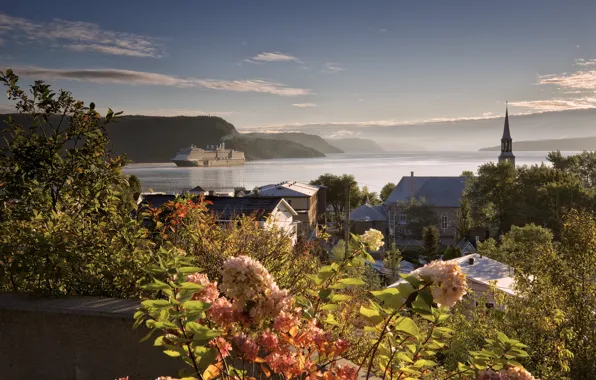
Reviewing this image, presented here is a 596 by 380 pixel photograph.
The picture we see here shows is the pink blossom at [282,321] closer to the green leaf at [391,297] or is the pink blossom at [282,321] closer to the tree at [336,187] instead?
the green leaf at [391,297]

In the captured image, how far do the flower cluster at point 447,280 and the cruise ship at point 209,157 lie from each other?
154m

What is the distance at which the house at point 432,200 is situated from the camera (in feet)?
159

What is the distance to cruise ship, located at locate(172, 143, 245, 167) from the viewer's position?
152 m

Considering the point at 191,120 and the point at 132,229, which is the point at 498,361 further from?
the point at 191,120

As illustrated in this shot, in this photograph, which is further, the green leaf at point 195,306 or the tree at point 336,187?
the tree at point 336,187

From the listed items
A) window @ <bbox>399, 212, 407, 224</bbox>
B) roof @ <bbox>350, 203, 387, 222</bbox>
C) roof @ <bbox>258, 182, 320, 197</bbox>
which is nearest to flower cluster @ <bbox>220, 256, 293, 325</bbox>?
roof @ <bbox>258, 182, 320, 197</bbox>

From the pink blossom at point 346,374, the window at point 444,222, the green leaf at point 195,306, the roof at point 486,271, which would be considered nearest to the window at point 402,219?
the window at point 444,222

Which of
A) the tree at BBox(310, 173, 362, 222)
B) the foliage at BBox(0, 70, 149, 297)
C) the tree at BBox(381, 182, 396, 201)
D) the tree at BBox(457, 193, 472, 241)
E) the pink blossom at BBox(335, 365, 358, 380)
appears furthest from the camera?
the tree at BBox(381, 182, 396, 201)

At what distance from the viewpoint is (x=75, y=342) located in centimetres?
335

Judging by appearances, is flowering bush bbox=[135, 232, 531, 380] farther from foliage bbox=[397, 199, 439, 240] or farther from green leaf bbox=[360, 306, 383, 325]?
foliage bbox=[397, 199, 439, 240]

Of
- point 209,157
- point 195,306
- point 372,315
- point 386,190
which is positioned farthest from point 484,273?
point 209,157

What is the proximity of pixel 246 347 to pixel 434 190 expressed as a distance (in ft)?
176

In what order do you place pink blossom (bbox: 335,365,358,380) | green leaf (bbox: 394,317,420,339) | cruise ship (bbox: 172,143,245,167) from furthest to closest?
cruise ship (bbox: 172,143,245,167)
pink blossom (bbox: 335,365,358,380)
green leaf (bbox: 394,317,420,339)

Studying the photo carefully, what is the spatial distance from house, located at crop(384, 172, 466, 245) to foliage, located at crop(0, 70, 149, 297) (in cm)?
4262
